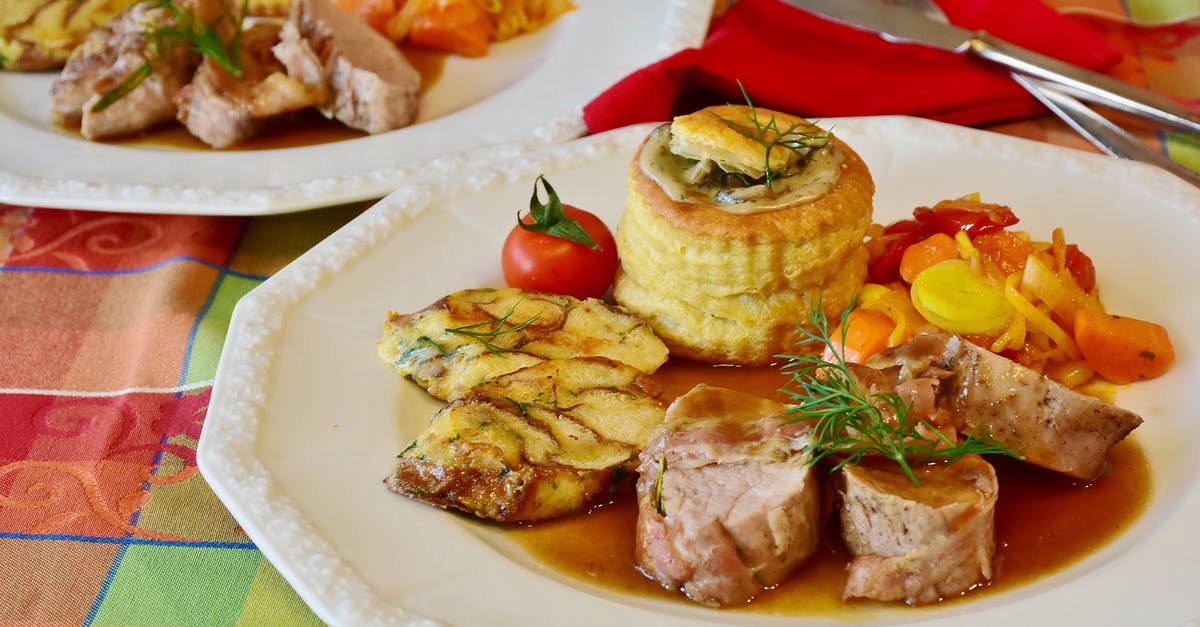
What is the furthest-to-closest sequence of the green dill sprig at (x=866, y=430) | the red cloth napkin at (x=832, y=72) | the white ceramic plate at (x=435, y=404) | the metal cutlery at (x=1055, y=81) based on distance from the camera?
the red cloth napkin at (x=832, y=72) → the metal cutlery at (x=1055, y=81) → the green dill sprig at (x=866, y=430) → the white ceramic plate at (x=435, y=404)

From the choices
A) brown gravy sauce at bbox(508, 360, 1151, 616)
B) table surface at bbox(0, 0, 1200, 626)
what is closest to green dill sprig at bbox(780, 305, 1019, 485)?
brown gravy sauce at bbox(508, 360, 1151, 616)

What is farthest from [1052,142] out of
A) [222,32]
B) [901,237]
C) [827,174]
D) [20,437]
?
[20,437]

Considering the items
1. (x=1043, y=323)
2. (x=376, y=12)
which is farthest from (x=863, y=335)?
(x=376, y=12)

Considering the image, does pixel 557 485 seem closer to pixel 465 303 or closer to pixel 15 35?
pixel 465 303

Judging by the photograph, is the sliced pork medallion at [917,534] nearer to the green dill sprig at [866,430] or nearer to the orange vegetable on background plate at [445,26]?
the green dill sprig at [866,430]

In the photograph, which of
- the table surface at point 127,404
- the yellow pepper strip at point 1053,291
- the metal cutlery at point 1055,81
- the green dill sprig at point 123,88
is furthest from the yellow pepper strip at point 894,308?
the green dill sprig at point 123,88

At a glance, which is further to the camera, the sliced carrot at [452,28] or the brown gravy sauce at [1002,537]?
the sliced carrot at [452,28]

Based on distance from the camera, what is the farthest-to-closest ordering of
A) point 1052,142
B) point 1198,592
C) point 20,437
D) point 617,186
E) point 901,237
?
point 1052,142
point 617,186
point 901,237
point 20,437
point 1198,592
